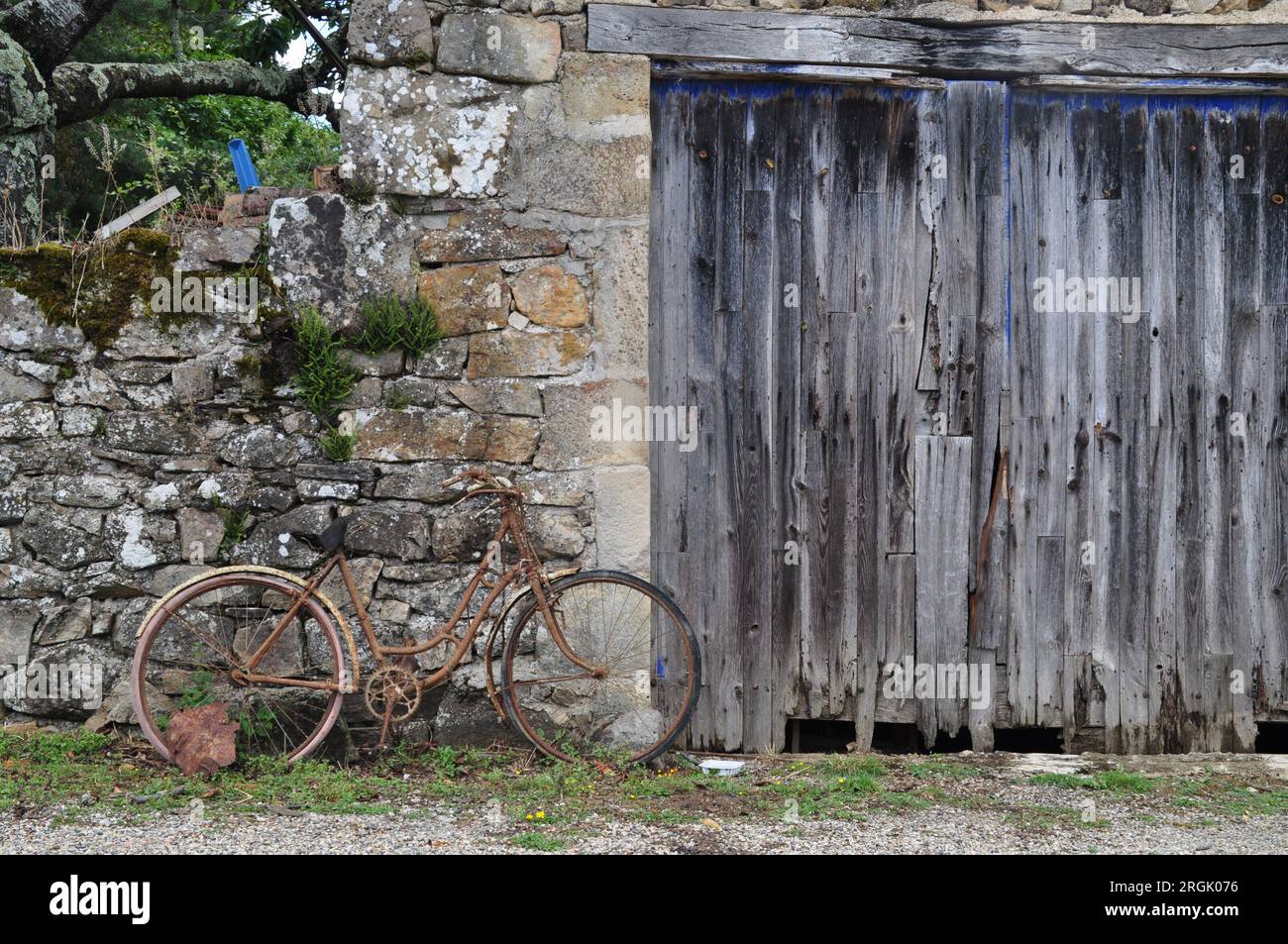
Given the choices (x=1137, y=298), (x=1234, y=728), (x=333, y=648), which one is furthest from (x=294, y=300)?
(x=1234, y=728)

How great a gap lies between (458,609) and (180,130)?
24.1 feet

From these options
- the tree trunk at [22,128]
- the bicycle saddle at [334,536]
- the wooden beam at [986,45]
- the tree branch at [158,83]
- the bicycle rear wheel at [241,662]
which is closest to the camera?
the bicycle saddle at [334,536]

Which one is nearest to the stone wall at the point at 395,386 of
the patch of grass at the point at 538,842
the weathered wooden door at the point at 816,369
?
the weathered wooden door at the point at 816,369

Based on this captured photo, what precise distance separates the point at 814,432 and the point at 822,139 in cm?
114

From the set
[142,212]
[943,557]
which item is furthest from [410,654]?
[142,212]

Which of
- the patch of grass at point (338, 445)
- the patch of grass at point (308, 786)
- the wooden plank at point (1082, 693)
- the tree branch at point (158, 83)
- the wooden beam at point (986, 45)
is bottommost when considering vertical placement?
the patch of grass at point (308, 786)

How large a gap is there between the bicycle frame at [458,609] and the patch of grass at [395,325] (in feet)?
2.04

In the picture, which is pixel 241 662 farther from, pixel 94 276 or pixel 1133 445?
pixel 1133 445

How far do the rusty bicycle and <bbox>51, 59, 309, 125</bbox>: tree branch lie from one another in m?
3.69

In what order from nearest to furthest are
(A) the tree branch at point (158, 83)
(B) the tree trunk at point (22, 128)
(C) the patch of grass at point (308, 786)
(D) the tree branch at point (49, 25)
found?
1. (C) the patch of grass at point (308, 786)
2. (B) the tree trunk at point (22, 128)
3. (D) the tree branch at point (49, 25)
4. (A) the tree branch at point (158, 83)

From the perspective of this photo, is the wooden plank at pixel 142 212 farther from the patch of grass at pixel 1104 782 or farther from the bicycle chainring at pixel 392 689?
the patch of grass at pixel 1104 782

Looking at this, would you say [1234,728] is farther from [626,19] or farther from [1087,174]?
[626,19]

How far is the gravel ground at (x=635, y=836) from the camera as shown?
3104mm

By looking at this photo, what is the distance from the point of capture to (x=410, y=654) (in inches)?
153
